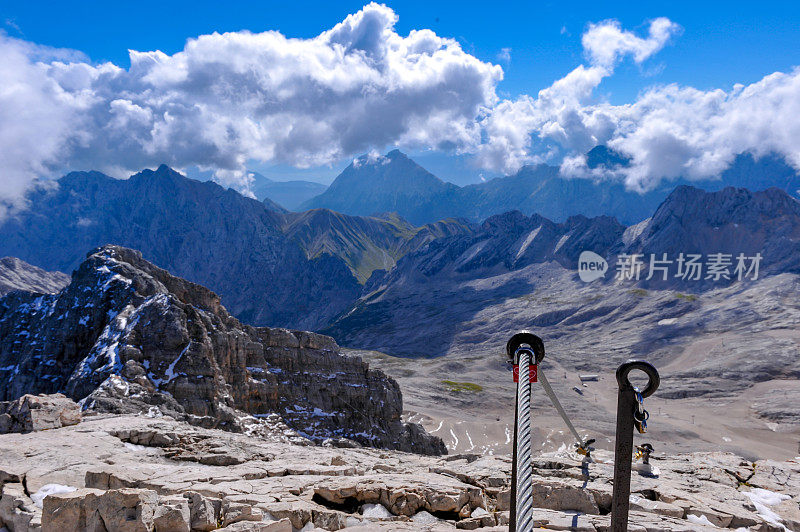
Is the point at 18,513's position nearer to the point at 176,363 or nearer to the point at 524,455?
the point at 524,455

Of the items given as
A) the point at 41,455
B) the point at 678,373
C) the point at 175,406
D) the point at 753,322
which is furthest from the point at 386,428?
the point at 753,322

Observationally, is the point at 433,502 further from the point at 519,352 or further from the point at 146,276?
the point at 146,276

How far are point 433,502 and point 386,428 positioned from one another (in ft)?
196

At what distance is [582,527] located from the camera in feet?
35.9

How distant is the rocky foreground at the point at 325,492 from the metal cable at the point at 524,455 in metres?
6.30

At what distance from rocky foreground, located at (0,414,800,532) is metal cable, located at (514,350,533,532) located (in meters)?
6.30

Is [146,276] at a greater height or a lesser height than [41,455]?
greater

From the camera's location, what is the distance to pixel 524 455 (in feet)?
18.7

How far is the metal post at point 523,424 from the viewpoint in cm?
530

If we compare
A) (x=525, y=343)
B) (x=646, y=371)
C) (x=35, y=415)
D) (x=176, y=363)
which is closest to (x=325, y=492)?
(x=525, y=343)

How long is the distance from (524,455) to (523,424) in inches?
13.7

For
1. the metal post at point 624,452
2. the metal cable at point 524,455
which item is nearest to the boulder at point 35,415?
the metal cable at point 524,455

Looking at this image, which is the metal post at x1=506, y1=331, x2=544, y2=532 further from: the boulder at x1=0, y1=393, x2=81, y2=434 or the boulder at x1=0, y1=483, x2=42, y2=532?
the boulder at x1=0, y1=393, x2=81, y2=434

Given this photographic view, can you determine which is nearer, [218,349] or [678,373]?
[218,349]
